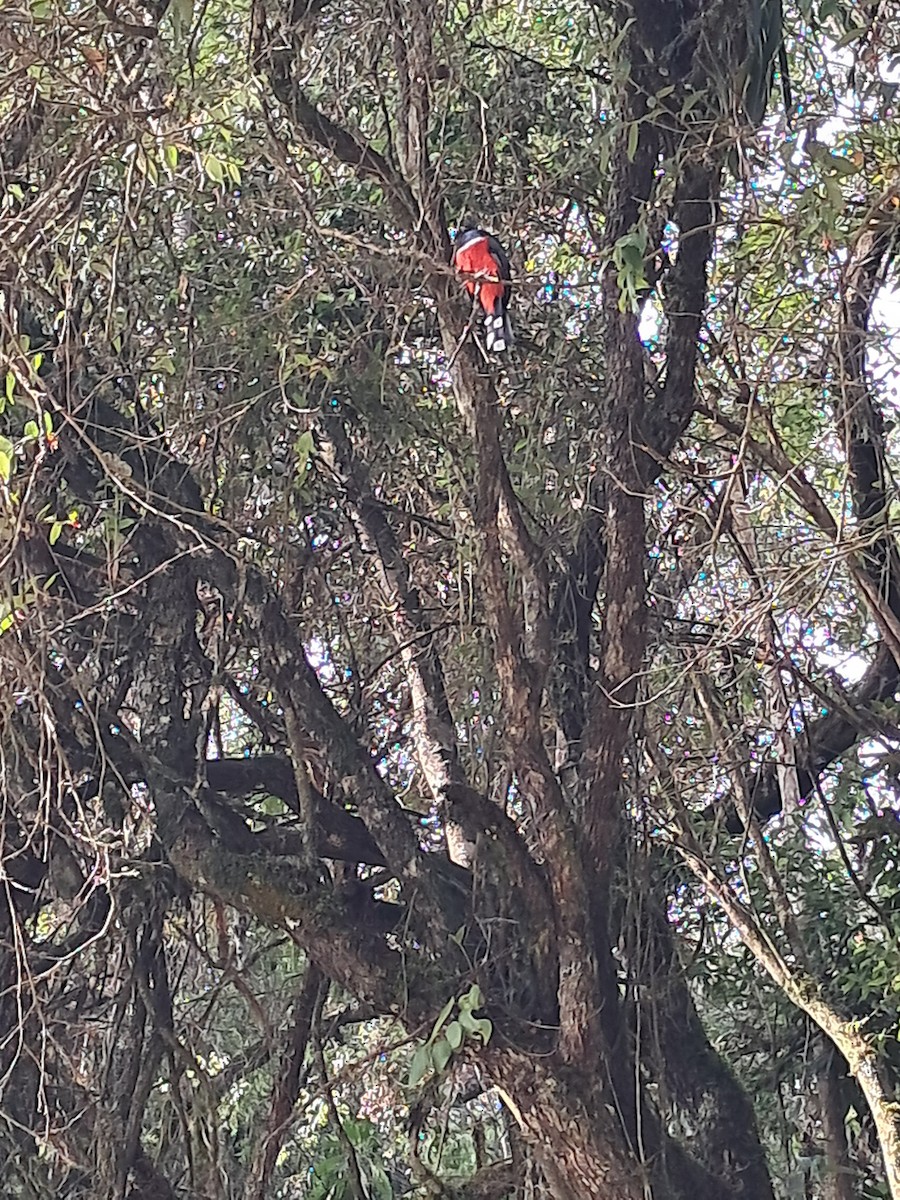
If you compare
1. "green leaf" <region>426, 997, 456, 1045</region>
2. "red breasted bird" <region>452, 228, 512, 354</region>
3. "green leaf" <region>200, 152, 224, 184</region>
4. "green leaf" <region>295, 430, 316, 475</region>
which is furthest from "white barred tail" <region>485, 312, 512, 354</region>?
"green leaf" <region>426, 997, 456, 1045</region>

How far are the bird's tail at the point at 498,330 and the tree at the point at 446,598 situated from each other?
49 mm

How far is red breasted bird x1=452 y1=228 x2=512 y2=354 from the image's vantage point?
2.32 metres

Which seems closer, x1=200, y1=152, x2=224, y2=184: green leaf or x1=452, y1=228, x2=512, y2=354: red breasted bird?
x1=200, y1=152, x2=224, y2=184: green leaf

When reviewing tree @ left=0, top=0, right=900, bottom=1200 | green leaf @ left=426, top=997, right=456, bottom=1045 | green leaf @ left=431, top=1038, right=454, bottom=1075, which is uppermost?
tree @ left=0, top=0, right=900, bottom=1200

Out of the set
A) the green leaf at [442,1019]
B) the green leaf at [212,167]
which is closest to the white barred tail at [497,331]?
the green leaf at [212,167]

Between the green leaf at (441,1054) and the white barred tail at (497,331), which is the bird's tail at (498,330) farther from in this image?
the green leaf at (441,1054)

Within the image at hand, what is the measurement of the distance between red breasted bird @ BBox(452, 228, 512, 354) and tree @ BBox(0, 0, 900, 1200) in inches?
3.0

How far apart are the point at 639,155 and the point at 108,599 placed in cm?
112

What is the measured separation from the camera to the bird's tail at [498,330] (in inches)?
92.3

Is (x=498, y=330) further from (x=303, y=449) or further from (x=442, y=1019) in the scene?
(x=442, y=1019)

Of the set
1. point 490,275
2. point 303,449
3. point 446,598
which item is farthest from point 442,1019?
point 490,275

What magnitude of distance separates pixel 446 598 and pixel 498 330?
0.68m

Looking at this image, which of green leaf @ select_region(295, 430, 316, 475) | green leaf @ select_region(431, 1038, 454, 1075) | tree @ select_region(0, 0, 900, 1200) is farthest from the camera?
green leaf @ select_region(295, 430, 316, 475)

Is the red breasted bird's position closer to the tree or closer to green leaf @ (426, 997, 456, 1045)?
the tree
